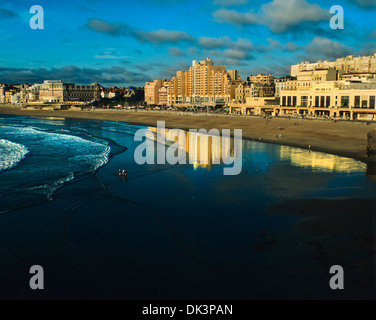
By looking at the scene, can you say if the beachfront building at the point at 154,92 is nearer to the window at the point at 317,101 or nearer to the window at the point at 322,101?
the window at the point at 317,101

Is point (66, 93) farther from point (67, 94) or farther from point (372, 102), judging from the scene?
point (372, 102)

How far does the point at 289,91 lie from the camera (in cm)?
7669

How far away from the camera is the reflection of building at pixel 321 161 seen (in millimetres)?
24688

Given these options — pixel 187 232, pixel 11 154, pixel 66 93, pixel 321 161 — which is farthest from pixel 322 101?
pixel 66 93

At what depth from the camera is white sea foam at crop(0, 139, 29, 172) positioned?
1063 inches

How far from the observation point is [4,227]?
14.1 metres

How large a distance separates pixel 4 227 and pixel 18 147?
25297mm

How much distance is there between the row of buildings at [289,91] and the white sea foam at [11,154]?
48869 millimetres

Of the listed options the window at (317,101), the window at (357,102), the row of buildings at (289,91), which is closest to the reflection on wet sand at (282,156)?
the window at (357,102)

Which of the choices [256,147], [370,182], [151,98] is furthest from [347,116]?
[151,98]

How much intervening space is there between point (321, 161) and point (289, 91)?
51911 mm

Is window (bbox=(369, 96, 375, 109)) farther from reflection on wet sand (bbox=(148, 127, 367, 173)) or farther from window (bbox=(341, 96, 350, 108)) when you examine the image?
reflection on wet sand (bbox=(148, 127, 367, 173))

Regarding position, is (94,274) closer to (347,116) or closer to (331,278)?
(331,278)
